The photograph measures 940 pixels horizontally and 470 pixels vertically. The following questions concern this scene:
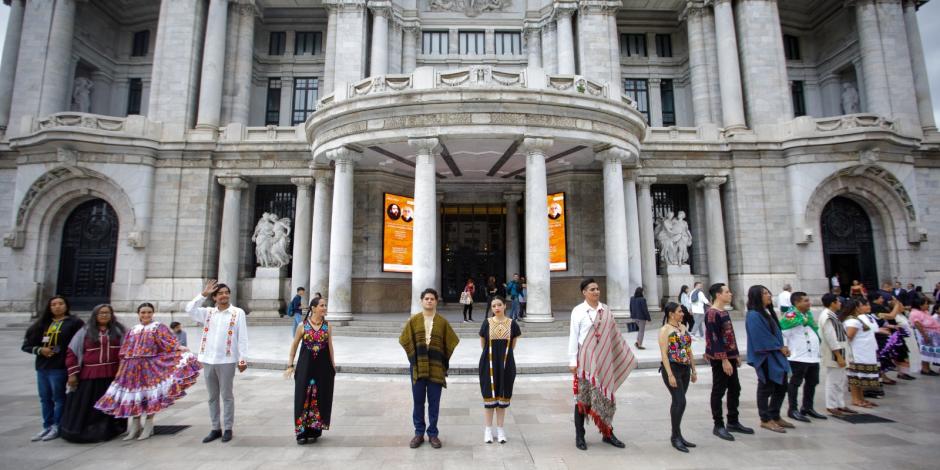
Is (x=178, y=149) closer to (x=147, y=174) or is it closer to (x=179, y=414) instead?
(x=147, y=174)

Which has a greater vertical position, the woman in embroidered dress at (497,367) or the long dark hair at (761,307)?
the long dark hair at (761,307)

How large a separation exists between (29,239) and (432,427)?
83.5 feet

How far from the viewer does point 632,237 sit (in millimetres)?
19906

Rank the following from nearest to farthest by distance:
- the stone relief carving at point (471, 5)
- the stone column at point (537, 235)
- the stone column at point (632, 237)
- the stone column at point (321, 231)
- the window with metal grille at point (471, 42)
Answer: the stone column at point (537, 235) < the stone column at point (321, 231) < the stone column at point (632, 237) < the window with metal grille at point (471, 42) < the stone relief carving at point (471, 5)

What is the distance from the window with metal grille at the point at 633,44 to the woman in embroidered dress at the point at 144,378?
29.1 m

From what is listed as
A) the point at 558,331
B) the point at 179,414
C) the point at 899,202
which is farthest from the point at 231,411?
the point at 899,202

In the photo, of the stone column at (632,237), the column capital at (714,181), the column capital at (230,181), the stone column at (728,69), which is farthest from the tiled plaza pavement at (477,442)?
the stone column at (728,69)

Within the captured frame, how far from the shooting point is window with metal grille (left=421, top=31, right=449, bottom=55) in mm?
27359

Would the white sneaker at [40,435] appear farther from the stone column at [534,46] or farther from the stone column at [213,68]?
the stone column at [534,46]

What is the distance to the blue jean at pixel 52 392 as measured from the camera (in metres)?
6.21

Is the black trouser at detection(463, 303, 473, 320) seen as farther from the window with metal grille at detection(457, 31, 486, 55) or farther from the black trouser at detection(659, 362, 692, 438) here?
the window with metal grille at detection(457, 31, 486, 55)

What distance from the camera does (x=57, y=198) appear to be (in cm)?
2156

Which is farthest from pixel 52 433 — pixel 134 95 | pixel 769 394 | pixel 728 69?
pixel 134 95

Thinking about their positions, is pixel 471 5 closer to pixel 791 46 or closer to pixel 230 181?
pixel 230 181
